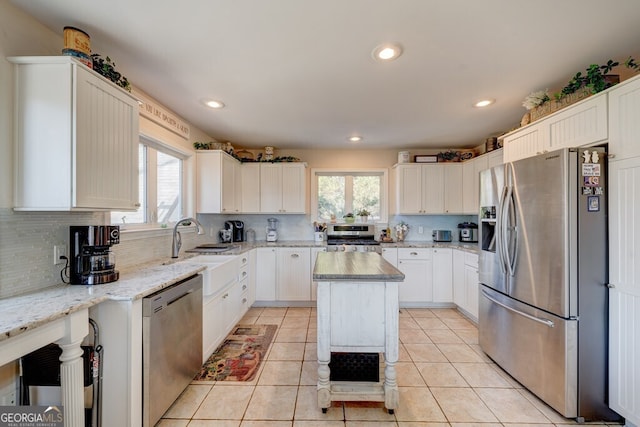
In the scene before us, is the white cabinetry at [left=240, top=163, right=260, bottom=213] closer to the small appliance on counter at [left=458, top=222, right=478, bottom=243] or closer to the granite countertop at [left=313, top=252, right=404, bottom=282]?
the granite countertop at [left=313, top=252, right=404, bottom=282]

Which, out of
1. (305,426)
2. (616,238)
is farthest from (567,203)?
(305,426)

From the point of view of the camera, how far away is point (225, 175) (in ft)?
11.7

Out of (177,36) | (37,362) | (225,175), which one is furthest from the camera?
(225,175)

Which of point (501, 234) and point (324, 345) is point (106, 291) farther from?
point (501, 234)

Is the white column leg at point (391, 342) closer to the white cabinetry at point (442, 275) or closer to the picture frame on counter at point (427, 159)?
the white cabinetry at point (442, 275)

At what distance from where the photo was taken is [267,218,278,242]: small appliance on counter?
4.30 m

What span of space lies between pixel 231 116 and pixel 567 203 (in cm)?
307

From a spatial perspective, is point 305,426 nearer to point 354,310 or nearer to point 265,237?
point 354,310

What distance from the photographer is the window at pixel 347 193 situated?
4.54 m

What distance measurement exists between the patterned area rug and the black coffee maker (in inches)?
45.7

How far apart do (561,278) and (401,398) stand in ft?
4.52

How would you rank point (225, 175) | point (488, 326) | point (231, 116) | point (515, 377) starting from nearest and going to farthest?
1. point (515, 377)
2. point (488, 326)
3. point (231, 116)
4. point (225, 175)

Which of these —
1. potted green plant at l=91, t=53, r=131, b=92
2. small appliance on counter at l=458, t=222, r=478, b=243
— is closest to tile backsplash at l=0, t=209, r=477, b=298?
potted green plant at l=91, t=53, r=131, b=92

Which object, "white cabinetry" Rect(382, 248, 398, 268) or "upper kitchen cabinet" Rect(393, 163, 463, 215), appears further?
"upper kitchen cabinet" Rect(393, 163, 463, 215)
